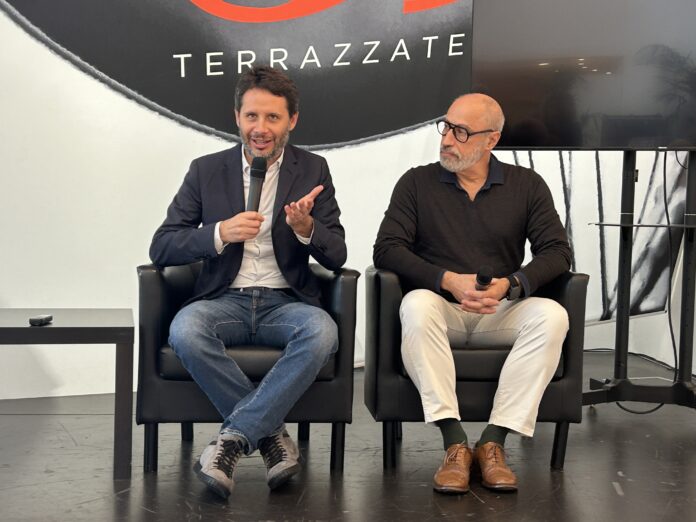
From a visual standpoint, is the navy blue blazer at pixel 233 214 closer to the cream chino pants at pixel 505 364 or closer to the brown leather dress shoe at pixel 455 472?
the cream chino pants at pixel 505 364

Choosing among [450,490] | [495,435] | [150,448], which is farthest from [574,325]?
[150,448]

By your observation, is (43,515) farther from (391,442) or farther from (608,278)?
(608,278)

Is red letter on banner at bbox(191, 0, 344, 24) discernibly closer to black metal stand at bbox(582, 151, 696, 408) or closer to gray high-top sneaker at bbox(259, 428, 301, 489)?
black metal stand at bbox(582, 151, 696, 408)

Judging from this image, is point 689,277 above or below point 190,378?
above

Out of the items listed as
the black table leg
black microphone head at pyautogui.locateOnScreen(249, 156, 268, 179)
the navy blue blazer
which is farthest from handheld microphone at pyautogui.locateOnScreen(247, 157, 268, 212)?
the black table leg

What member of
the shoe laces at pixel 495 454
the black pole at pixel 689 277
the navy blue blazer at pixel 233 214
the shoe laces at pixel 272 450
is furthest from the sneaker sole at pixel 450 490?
the black pole at pixel 689 277

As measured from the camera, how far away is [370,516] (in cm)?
266

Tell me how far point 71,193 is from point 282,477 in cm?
206

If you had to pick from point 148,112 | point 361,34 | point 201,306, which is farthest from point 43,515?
point 361,34

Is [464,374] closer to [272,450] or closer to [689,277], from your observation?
[272,450]

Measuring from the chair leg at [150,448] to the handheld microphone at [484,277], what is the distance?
43.8 inches

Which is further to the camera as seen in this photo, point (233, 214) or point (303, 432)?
point (303, 432)

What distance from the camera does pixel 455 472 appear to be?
288 centimetres

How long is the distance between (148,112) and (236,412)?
2.02 m
